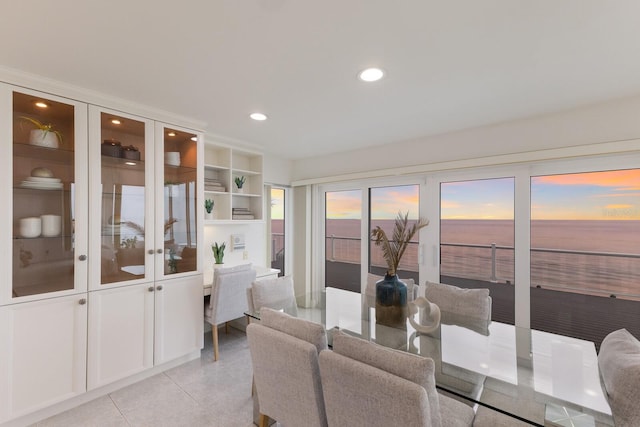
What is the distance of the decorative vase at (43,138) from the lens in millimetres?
2082

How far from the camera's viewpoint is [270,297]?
8.21 feet

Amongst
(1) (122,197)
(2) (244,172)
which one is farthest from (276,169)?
(1) (122,197)

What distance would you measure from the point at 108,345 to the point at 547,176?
13.7 ft

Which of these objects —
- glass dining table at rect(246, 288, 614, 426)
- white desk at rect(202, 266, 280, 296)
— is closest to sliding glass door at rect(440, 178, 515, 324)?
glass dining table at rect(246, 288, 614, 426)

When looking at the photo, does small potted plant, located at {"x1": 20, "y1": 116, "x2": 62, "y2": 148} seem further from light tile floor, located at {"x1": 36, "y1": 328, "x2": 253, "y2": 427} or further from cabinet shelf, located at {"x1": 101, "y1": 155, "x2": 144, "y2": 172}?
light tile floor, located at {"x1": 36, "y1": 328, "x2": 253, "y2": 427}

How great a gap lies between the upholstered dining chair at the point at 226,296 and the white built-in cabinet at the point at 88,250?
165mm

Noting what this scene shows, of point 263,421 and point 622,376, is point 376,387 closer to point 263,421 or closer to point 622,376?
point 622,376

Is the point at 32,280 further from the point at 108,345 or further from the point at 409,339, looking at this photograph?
the point at 409,339

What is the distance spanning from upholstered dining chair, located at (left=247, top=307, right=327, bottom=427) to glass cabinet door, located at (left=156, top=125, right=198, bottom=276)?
156 cm

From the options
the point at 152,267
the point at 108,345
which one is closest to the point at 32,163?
the point at 152,267

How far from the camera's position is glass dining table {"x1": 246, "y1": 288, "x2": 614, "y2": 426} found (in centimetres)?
127

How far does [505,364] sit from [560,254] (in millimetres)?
1668

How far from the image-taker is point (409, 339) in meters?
1.90

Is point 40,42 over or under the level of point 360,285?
over
